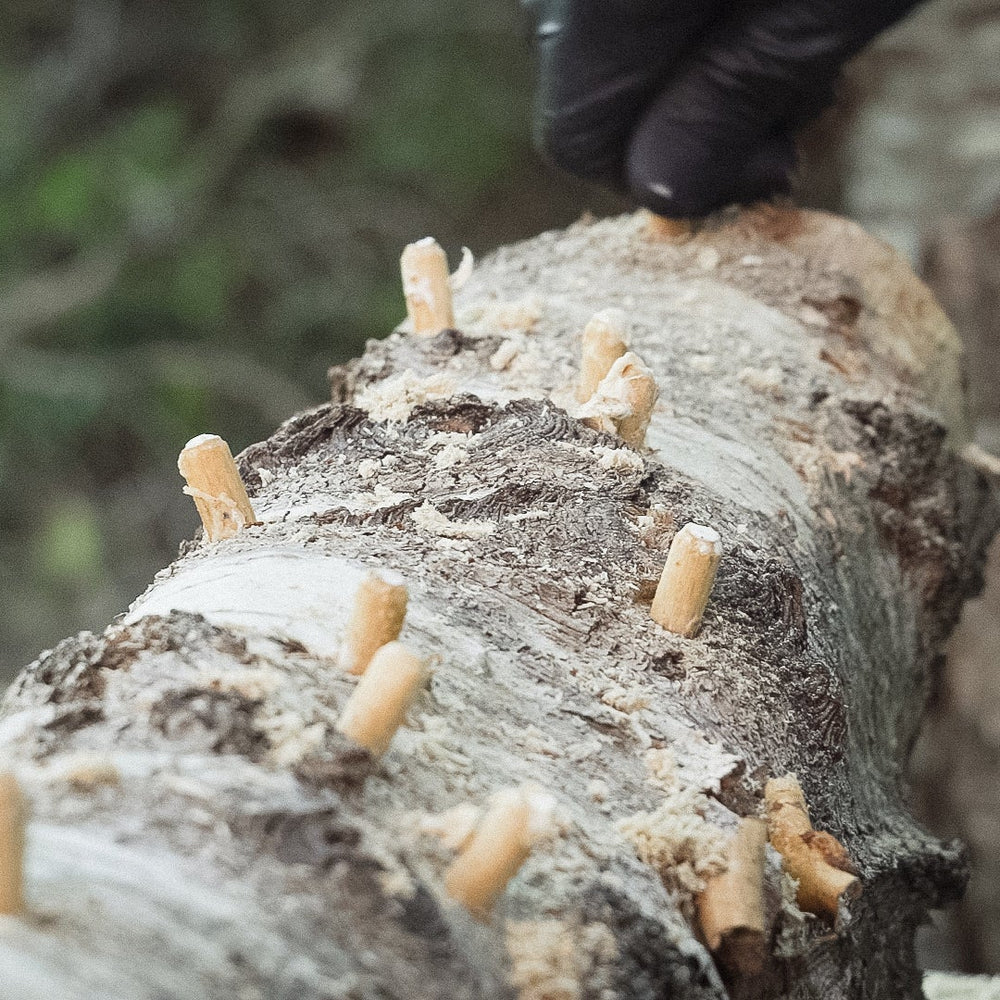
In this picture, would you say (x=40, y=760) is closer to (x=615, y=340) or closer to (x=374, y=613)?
(x=374, y=613)

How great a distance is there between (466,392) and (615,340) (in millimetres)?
129

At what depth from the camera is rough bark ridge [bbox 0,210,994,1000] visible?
480 mm

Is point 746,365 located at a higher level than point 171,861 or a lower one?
lower

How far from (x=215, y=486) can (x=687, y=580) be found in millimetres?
300

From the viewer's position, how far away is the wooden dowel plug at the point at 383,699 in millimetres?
522

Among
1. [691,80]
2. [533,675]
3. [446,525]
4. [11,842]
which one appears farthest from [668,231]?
[11,842]

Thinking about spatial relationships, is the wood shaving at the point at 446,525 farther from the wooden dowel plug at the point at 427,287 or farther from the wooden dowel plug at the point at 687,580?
the wooden dowel plug at the point at 427,287

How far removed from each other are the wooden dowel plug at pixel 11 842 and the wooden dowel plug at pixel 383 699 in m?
0.15

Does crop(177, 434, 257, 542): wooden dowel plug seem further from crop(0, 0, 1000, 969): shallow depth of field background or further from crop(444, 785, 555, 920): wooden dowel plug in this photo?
crop(0, 0, 1000, 969): shallow depth of field background

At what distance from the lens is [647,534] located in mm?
816

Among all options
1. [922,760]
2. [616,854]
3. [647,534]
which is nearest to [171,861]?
[616,854]

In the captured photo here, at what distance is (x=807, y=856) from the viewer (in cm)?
68

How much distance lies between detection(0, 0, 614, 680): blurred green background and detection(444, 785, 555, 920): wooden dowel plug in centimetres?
262

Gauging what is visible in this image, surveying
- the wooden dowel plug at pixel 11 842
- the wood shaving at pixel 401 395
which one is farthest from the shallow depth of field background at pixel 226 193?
the wooden dowel plug at pixel 11 842
